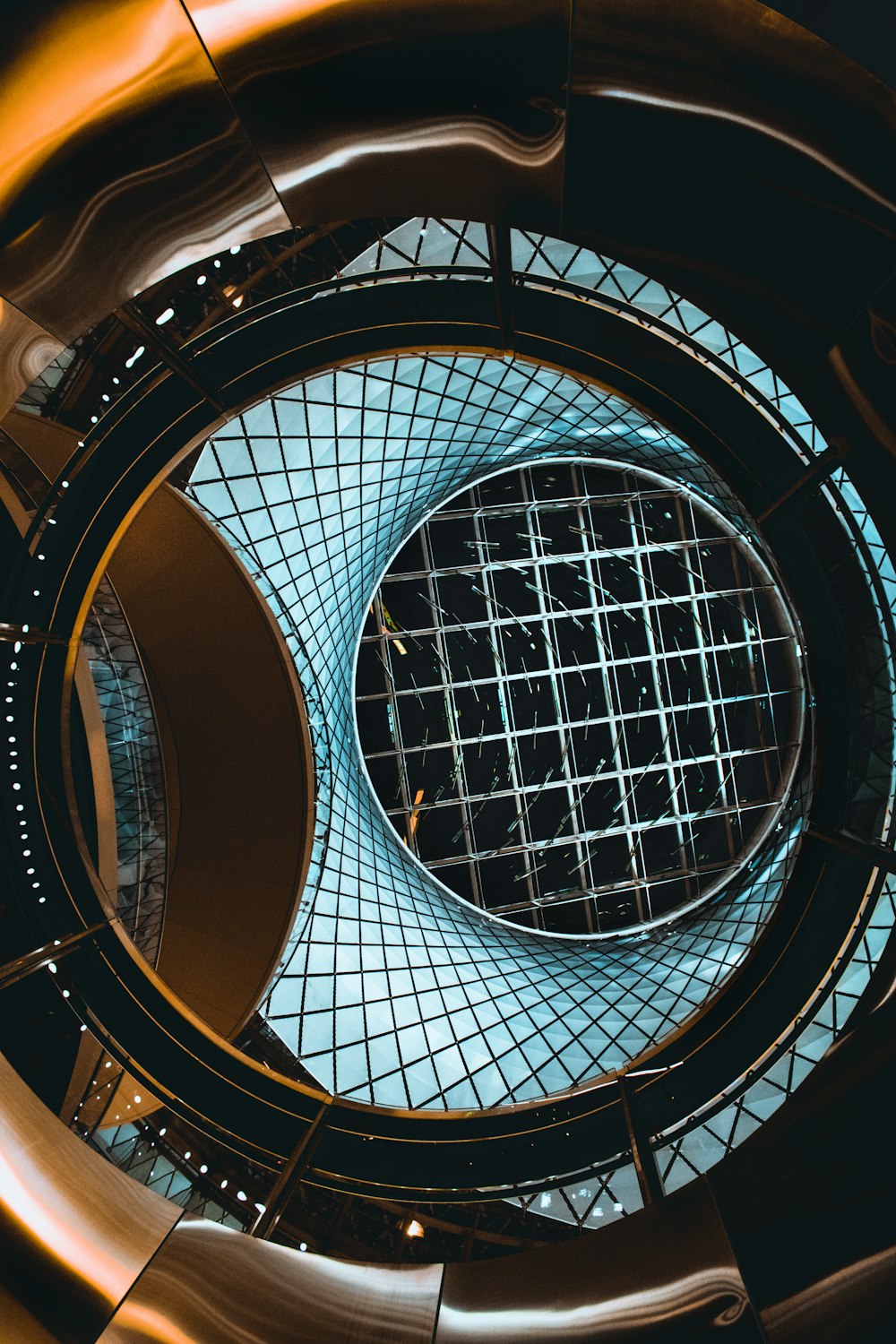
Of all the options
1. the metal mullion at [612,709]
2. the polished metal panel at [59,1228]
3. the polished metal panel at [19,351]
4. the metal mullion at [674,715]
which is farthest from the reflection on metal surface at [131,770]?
the metal mullion at [674,715]

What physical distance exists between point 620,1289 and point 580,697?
23.6 meters

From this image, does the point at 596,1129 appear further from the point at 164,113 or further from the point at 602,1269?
the point at 164,113

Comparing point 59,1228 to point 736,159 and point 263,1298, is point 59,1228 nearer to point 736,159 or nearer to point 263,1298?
point 263,1298

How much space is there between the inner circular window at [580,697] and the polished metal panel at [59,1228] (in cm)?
2035

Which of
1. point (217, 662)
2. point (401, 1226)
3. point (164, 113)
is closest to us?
point (164, 113)

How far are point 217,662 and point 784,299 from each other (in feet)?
43.2

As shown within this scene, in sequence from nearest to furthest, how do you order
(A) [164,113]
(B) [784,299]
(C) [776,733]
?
(A) [164,113]
(B) [784,299]
(C) [776,733]

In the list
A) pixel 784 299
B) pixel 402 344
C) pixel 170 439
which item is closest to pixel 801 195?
pixel 784 299

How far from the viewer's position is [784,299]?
5.74 m

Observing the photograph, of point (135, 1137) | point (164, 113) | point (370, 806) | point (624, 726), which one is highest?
point (164, 113)

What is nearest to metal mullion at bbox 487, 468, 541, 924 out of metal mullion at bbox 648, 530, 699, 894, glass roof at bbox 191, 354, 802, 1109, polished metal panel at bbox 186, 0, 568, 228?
metal mullion at bbox 648, 530, 699, 894

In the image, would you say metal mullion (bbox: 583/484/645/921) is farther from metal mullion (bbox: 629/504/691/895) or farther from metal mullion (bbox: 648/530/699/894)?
metal mullion (bbox: 648/530/699/894)

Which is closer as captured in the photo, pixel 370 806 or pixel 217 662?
pixel 217 662

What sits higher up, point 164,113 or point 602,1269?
point 164,113
